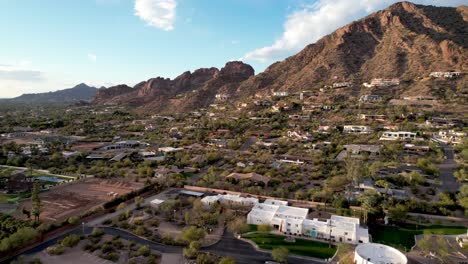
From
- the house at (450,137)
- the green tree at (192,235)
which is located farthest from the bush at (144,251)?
the house at (450,137)

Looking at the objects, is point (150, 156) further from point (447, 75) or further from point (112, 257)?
point (447, 75)

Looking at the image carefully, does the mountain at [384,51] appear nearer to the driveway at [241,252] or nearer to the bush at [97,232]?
the driveway at [241,252]

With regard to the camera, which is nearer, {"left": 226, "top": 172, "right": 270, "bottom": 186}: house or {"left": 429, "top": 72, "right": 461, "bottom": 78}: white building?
{"left": 226, "top": 172, "right": 270, "bottom": 186}: house

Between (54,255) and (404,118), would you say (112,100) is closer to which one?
(404,118)

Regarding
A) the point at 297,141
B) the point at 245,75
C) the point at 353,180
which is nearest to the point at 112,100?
the point at 245,75

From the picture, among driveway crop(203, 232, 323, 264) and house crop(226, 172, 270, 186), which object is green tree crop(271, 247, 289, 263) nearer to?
driveway crop(203, 232, 323, 264)

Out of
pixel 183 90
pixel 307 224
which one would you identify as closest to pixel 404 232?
pixel 307 224

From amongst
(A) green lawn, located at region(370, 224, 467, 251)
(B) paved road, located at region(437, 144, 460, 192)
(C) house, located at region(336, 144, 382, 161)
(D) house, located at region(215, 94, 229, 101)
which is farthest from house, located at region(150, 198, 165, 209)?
(D) house, located at region(215, 94, 229, 101)
